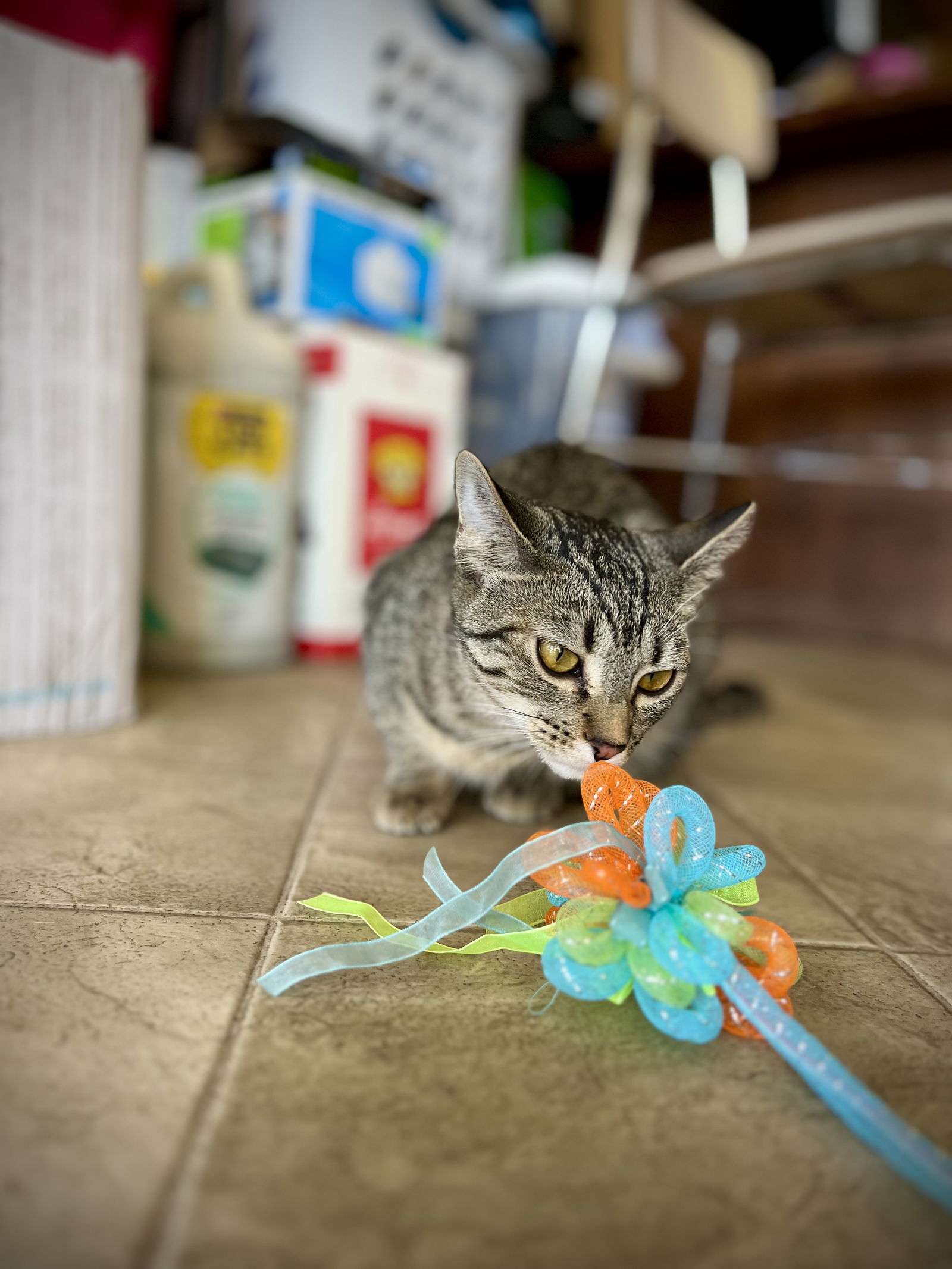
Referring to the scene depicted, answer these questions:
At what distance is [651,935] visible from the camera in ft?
2.01

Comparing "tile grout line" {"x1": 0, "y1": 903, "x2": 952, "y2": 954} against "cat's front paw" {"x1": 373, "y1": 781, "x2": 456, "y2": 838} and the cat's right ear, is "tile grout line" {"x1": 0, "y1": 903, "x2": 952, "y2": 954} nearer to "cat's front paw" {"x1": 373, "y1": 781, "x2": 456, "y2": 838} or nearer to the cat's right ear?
"cat's front paw" {"x1": 373, "y1": 781, "x2": 456, "y2": 838}

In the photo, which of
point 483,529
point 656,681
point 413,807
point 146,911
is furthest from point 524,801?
point 146,911

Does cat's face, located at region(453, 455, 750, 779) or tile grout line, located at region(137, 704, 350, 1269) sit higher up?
cat's face, located at region(453, 455, 750, 779)

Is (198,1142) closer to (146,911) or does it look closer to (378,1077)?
(378,1077)

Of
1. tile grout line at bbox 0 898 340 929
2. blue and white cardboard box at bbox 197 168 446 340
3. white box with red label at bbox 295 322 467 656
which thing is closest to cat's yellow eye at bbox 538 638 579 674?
tile grout line at bbox 0 898 340 929

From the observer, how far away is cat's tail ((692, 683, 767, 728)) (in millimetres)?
1544

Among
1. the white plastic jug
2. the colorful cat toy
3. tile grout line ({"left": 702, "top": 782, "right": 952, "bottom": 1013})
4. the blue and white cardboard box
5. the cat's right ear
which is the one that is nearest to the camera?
the colorful cat toy

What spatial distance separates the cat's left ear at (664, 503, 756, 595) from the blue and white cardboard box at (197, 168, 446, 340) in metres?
1.22

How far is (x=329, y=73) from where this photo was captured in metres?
2.03

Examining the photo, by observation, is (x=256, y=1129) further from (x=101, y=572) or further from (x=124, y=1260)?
(x=101, y=572)

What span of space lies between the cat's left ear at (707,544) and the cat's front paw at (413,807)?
0.39 m

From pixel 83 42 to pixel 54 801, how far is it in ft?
5.67

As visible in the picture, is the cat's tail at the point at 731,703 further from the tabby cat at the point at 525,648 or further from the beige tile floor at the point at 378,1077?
the beige tile floor at the point at 378,1077

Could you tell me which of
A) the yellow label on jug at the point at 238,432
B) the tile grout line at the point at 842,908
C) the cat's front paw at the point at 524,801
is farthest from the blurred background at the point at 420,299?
the tile grout line at the point at 842,908
